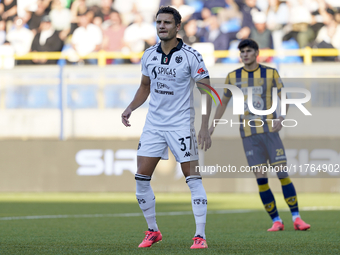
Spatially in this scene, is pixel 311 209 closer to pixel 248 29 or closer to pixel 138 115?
pixel 138 115

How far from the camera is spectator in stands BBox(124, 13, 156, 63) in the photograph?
14688mm

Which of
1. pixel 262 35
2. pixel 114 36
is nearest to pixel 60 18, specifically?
pixel 114 36

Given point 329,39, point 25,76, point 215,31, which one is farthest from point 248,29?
point 25,76

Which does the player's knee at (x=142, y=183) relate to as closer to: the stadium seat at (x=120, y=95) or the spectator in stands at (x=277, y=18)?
the stadium seat at (x=120, y=95)

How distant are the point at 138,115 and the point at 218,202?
3.14 metres

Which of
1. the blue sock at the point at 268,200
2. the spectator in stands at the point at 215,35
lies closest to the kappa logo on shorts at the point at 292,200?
the blue sock at the point at 268,200

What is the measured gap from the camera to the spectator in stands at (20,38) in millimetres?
15329

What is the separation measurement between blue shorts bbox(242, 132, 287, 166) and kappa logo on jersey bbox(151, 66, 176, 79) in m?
1.88

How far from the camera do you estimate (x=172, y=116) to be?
4.89 meters

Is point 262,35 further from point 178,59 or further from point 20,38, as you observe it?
point 178,59

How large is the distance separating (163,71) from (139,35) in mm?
10237

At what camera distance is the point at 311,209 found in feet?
28.7

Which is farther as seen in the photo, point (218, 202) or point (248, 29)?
point (248, 29)

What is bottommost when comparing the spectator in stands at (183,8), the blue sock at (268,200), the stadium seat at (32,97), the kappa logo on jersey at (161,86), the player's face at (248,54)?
the blue sock at (268,200)
